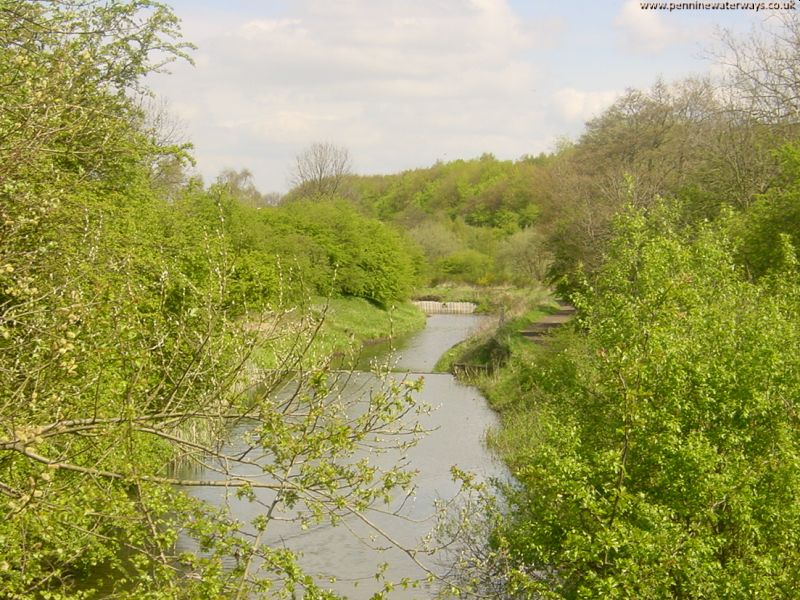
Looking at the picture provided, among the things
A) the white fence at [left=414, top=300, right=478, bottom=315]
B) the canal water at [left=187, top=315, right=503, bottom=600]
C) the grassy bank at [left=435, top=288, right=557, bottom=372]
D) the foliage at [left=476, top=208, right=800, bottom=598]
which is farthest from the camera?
the white fence at [left=414, top=300, right=478, bottom=315]

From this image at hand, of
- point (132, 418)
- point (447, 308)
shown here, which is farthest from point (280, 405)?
point (447, 308)

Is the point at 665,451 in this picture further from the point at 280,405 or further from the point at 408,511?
the point at 408,511

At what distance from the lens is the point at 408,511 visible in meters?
19.1

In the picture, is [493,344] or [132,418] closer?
[132,418]

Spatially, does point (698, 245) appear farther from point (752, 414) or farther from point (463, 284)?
point (463, 284)

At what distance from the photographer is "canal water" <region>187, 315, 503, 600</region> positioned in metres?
15.2

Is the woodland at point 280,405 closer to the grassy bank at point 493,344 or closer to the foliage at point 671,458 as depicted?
the foliage at point 671,458

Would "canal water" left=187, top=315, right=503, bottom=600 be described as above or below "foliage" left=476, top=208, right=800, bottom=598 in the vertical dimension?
below

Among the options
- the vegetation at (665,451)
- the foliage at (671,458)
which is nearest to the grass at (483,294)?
the vegetation at (665,451)

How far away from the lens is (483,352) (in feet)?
128

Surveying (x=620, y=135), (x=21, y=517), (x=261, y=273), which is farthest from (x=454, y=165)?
(x=21, y=517)

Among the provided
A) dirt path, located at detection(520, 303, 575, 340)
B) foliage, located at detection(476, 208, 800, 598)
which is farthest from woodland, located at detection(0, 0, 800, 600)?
dirt path, located at detection(520, 303, 575, 340)

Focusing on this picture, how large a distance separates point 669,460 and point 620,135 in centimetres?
3609

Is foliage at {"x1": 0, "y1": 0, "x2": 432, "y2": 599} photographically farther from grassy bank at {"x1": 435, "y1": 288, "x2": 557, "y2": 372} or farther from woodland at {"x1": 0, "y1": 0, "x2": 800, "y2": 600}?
grassy bank at {"x1": 435, "y1": 288, "x2": 557, "y2": 372}
